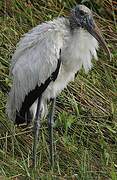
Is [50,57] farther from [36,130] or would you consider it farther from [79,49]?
[36,130]

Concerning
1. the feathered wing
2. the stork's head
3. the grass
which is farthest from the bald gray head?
the grass

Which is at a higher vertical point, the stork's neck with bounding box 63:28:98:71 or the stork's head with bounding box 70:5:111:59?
the stork's head with bounding box 70:5:111:59

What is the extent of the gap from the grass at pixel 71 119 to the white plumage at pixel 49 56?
393 millimetres

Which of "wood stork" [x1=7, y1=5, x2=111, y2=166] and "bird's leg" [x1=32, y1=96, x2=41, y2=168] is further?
"bird's leg" [x1=32, y1=96, x2=41, y2=168]

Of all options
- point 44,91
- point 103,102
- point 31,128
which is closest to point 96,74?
point 103,102

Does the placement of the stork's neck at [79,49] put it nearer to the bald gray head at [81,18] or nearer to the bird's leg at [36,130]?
the bald gray head at [81,18]

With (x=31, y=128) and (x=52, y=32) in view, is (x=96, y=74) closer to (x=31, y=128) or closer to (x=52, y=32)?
(x=31, y=128)

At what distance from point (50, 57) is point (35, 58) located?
0.14 meters

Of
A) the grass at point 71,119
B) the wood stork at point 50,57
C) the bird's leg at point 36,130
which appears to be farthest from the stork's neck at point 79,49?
the grass at point 71,119

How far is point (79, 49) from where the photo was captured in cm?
462

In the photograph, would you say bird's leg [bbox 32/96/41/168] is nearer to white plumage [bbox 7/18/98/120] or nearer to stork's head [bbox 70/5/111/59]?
white plumage [bbox 7/18/98/120]

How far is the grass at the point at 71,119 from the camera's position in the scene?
4.63 meters

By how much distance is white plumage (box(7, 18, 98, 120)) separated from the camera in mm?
4527

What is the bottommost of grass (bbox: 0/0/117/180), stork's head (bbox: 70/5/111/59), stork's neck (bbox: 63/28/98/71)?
grass (bbox: 0/0/117/180)
